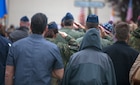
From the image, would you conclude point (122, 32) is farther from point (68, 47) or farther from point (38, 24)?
point (38, 24)

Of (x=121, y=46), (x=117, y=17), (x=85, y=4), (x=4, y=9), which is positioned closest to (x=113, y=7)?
(x=117, y=17)

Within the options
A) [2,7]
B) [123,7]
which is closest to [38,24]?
[2,7]

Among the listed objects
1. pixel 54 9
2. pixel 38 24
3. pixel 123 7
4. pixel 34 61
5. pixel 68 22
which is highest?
pixel 38 24

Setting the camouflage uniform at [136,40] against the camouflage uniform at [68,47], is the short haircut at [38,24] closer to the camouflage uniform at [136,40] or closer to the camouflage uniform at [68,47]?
the camouflage uniform at [68,47]

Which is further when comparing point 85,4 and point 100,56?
point 85,4

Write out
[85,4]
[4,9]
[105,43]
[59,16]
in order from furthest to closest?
[59,16] → [85,4] → [4,9] → [105,43]

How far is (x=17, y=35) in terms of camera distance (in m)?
10.8

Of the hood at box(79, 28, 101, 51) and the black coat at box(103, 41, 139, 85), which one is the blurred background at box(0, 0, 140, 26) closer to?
the black coat at box(103, 41, 139, 85)

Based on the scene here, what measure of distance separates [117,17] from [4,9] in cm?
3833

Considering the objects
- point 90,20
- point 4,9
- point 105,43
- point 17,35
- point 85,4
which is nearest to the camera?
point 90,20

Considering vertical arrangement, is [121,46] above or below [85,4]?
above

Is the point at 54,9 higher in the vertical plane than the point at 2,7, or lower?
lower

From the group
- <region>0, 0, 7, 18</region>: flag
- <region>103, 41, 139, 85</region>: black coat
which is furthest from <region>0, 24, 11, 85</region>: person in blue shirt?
<region>0, 0, 7, 18</region>: flag

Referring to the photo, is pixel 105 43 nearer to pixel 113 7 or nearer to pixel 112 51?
pixel 112 51
